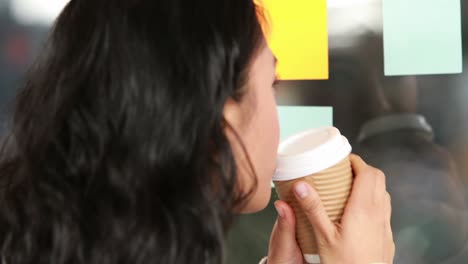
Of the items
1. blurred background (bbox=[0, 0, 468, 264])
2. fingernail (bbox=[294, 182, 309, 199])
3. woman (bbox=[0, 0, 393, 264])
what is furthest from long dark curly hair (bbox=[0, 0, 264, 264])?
blurred background (bbox=[0, 0, 468, 264])

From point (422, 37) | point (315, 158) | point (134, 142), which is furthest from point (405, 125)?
point (134, 142)

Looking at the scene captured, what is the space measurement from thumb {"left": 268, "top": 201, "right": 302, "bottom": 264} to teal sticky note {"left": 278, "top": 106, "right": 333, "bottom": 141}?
24 centimetres

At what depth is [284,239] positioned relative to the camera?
2.39ft

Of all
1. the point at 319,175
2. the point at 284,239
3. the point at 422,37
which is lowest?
the point at 284,239

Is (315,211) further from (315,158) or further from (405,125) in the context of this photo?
(405,125)

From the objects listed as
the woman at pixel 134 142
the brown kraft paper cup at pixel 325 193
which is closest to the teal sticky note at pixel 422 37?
the brown kraft paper cup at pixel 325 193

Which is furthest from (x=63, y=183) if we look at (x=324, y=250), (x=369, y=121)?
(x=369, y=121)

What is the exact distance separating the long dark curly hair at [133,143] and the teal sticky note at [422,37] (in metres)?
0.36

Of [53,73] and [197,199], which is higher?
[53,73]

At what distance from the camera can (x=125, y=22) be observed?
1.78 ft

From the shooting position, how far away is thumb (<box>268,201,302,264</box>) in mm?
697

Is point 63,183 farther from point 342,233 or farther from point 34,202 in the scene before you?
point 342,233

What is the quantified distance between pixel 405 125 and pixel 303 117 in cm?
19

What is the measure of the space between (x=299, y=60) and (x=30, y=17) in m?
0.68
